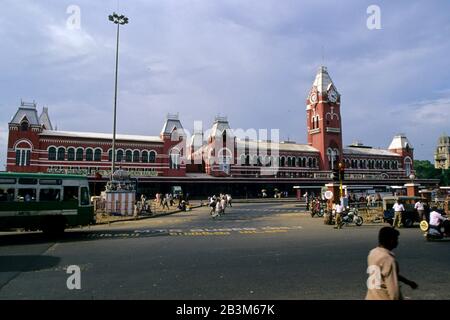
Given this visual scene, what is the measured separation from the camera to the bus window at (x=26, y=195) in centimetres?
1438

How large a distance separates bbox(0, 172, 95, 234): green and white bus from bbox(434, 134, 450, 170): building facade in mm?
143574

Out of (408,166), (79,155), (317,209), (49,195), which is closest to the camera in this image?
(49,195)

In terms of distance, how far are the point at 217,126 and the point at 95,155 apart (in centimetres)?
2185

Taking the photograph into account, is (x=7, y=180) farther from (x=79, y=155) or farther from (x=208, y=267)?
(x=79, y=155)

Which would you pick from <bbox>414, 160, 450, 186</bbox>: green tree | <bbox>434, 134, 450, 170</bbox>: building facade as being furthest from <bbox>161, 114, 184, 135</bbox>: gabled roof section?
<bbox>434, 134, 450, 170</bbox>: building facade

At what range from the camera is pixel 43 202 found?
48.5 feet

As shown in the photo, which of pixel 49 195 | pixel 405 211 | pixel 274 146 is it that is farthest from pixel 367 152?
pixel 49 195

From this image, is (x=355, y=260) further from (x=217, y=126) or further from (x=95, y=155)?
(x=217, y=126)

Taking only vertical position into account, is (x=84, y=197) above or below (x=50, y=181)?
below

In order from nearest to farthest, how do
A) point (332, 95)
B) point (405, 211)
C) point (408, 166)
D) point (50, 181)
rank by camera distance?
point (50, 181) → point (405, 211) → point (332, 95) → point (408, 166)

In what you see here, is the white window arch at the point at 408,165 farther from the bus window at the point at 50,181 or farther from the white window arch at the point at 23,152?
the bus window at the point at 50,181

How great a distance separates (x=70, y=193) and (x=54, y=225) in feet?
4.88
